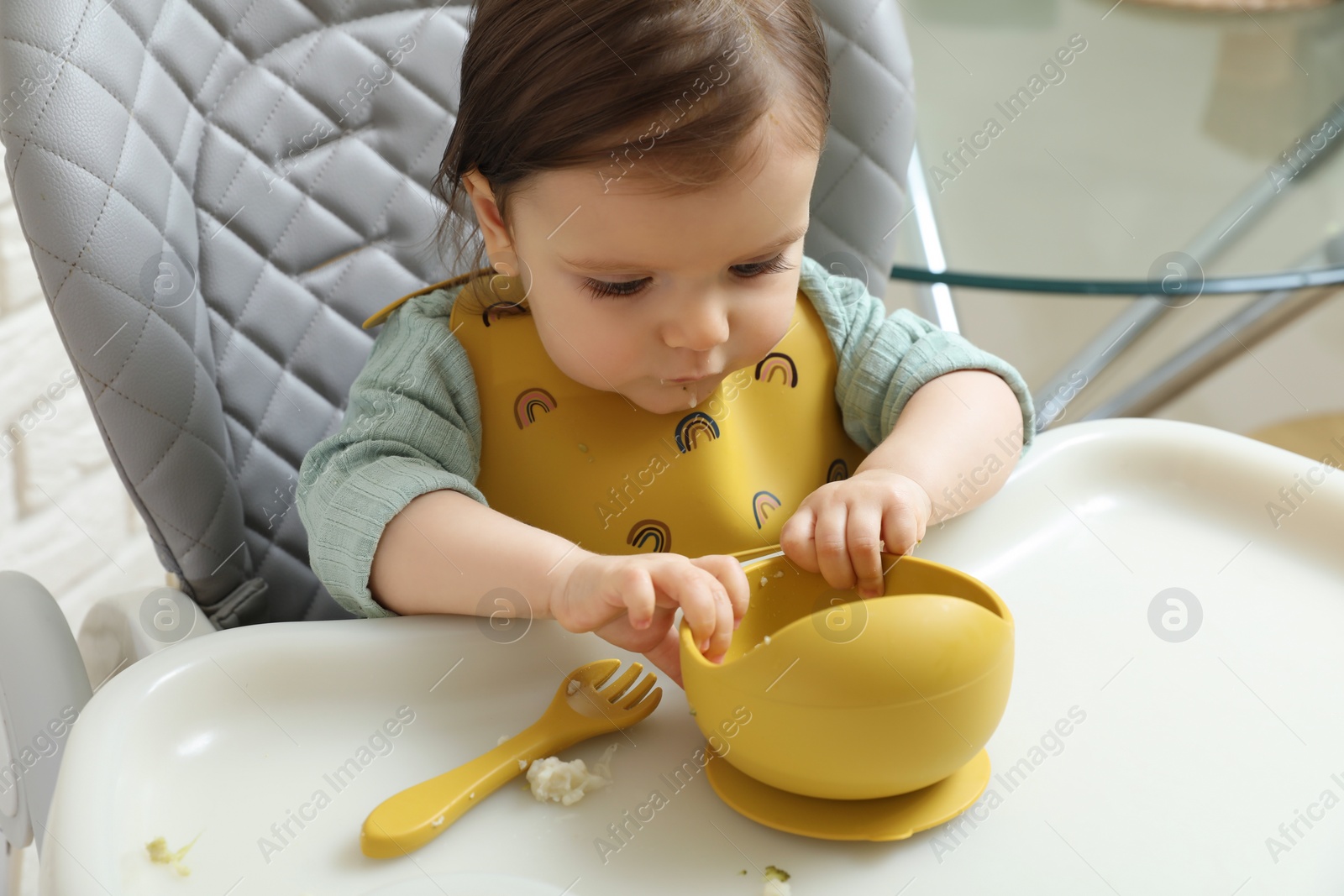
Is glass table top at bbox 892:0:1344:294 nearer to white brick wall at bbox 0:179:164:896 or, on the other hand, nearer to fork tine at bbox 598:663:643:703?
fork tine at bbox 598:663:643:703

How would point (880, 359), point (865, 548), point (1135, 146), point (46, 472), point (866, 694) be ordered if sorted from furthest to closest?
point (46, 472) → point (1135, 146) → point (880, 359) → point (865, 548) → point (866, 694)

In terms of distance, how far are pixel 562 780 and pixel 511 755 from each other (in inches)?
1.2

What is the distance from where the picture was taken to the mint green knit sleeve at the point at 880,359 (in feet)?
2.60

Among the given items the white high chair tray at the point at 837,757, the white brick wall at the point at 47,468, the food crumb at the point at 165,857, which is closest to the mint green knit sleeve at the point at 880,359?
the white high chair tray at the point at 837,757

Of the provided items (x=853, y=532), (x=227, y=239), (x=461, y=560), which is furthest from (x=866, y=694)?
(x=227, y=239)

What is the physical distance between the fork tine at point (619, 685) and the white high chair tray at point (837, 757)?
22 millimetres

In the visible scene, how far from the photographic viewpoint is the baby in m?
0.61

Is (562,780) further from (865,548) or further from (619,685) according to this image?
(865,548)

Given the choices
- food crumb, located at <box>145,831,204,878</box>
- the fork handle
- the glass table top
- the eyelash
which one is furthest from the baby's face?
the glass table top

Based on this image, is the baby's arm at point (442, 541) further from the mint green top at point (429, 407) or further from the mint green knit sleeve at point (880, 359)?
the mint green knit sleeve at point (880, 359)

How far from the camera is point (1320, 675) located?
62 centimetres

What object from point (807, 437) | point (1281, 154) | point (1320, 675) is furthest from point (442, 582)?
point (1281, 154)

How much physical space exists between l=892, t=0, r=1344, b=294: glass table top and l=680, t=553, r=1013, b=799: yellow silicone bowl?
2.13 feet

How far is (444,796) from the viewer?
1.74ft
